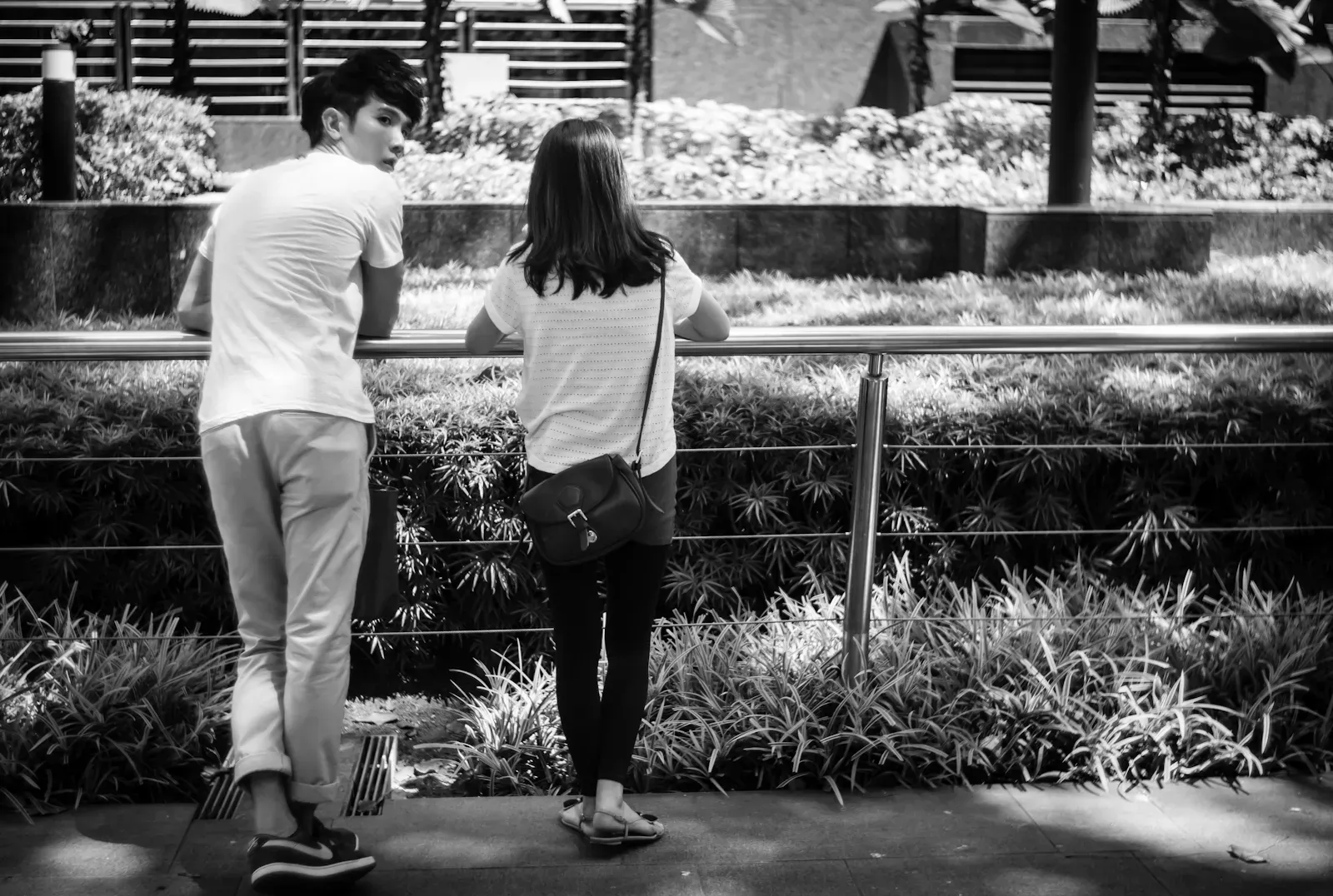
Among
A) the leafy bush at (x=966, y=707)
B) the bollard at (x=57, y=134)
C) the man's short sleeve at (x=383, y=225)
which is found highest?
the bollard at (x=57, y=134)

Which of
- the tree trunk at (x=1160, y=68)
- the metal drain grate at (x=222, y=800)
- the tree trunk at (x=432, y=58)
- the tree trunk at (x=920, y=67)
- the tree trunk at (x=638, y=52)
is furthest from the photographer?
the tree trunk at (x=638, y=52)

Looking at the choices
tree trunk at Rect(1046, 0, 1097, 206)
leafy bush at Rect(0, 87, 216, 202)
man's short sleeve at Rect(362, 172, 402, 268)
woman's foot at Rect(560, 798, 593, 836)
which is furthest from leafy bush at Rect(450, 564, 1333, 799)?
leafy bush at Rect(0, 87, 216, 202)

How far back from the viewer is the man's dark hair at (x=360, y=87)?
10.2 ft

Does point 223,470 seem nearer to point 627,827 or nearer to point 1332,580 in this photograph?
point 627,827

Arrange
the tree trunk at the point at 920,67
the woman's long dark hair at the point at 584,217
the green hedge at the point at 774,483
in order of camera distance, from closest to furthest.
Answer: the woman's long dark hair at the point at 584,217 → the green hedge at the point at 774,483 → the tree trunk at the point at 920,67

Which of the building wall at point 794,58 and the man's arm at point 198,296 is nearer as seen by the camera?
the man's arm at point 198,296

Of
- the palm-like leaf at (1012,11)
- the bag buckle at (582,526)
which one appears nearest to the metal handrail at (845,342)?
the bag buckle at (582,526)

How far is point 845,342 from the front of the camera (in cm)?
381

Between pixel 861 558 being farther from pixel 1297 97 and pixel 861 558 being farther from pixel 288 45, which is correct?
pixel 1297 97

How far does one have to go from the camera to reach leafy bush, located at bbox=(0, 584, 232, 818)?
3688 mm

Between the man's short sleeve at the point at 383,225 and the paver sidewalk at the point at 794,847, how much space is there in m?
1.44

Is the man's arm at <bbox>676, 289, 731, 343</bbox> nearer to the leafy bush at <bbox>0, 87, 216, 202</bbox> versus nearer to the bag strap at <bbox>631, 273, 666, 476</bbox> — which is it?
the bag strap at <bbox>631, 273, 666, 476</bbox>

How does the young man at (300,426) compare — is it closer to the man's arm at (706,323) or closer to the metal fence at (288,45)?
the man's arm at (706,323)

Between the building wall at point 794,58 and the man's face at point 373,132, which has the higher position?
the building wall at point 794,58
